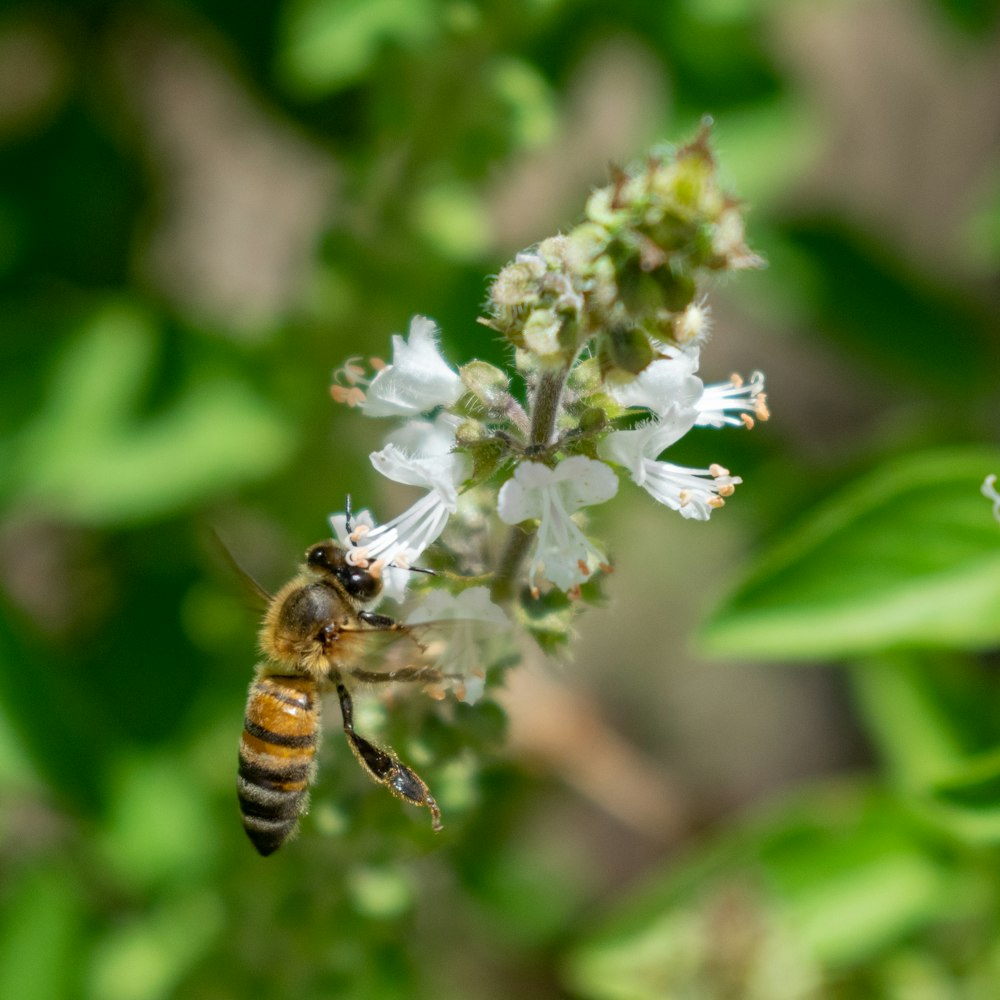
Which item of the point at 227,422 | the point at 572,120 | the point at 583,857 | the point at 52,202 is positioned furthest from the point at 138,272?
the point at 583,857

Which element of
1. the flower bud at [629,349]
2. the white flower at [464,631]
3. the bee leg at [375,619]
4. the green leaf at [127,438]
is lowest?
the green leaf at [127,438]

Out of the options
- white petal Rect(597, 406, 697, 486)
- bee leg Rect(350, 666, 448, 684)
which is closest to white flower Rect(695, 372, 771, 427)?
Result: white petal Rect(597, 406, 697, 486)

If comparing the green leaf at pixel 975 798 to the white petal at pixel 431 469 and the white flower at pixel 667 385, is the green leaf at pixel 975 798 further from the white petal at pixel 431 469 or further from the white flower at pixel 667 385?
the white petal at pixel 431 469

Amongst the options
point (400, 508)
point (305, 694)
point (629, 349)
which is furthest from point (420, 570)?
point (400, 508)

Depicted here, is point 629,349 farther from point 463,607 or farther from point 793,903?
point 793,903

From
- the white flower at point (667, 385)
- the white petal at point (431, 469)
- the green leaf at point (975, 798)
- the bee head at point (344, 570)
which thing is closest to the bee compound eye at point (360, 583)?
the bee head at point (344, 570)

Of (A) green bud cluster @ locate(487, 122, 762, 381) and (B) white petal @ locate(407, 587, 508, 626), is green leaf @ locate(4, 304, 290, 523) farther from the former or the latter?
(A) green bud cluster @ locate(487, 122, 762, 381)

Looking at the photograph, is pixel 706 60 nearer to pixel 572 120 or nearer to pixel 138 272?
pixel 572 120
